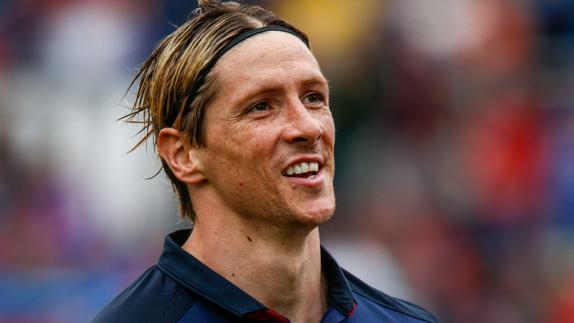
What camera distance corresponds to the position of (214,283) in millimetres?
2500

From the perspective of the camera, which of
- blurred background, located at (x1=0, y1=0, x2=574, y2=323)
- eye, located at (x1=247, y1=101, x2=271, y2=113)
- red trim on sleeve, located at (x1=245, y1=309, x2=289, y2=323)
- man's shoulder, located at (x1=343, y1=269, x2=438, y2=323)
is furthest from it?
blurred background, located at (x1=0, y1=0, x2=574, y2=323)

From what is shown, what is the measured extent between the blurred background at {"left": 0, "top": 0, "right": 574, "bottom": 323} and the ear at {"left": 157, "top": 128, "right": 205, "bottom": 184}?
13.8ft

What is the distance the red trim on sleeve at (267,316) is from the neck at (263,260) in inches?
2.9

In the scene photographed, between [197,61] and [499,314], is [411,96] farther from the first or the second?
[197,61]

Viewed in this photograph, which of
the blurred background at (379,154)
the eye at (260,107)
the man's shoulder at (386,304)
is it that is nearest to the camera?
the eye at (260,107)

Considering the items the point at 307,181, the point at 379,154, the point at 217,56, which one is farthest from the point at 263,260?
Answer: the point at 379,154

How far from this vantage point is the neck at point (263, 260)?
8.33 feet

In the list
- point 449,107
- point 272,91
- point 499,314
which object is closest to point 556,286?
point 499,314

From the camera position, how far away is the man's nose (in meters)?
2.51

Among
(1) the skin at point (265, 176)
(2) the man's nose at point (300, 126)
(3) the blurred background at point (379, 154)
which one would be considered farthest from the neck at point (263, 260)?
(3) the blurred background at point (379, 154)

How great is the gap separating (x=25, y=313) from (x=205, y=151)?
4.69 m

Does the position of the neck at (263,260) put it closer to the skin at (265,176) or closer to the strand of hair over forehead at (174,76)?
the skin at (265,176)

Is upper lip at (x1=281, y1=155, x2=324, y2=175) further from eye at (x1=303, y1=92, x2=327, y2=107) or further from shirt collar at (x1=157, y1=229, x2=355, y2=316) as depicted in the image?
shirt collar at (x1=157, y1=229, x2=355, y2=316)

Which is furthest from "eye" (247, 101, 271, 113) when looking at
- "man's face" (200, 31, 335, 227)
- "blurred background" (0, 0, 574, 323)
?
"blurred background" (0, 0, 574, 323)
